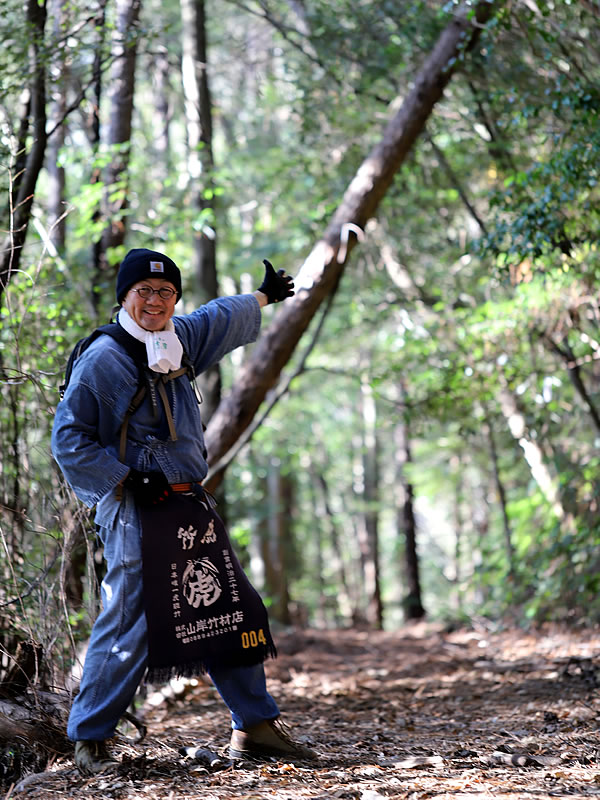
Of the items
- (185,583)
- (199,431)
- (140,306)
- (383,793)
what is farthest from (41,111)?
(383,793)

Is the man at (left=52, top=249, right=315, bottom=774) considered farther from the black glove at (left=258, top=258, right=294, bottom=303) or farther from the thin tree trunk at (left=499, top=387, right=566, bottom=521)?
the thin tree trunk at (left=499, top=387, right=566, bottom=521)

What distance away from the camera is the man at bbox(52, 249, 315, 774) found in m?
3.19

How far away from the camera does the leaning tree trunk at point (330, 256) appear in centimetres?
612

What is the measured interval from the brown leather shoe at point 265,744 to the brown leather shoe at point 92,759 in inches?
21.7

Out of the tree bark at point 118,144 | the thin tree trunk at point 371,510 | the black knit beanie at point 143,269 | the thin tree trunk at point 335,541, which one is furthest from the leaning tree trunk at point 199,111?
the thin tree trunk at point 335,541

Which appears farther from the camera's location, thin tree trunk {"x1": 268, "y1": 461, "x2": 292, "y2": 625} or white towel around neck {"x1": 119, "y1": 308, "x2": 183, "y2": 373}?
thin tree trunk {"x1": 268, "y1": 461, "x2": 292, "y2": 625}

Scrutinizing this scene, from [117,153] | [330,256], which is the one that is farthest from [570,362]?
[117,153]

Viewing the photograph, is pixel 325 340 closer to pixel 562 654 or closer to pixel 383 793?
pixel 562 654

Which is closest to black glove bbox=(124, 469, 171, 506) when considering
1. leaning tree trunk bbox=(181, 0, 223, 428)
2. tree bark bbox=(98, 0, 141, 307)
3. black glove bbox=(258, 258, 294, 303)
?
black glove bbox=(258, 258, 294, 303)

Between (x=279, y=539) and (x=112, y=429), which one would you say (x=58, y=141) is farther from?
(x=279, y=539)

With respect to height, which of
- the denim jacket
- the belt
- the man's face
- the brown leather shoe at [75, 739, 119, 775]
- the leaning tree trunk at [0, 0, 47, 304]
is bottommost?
the brown leather shoe at [75, 739, 119, 775]

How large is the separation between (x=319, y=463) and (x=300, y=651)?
1409cm

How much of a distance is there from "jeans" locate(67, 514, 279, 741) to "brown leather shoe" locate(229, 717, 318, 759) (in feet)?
0.18

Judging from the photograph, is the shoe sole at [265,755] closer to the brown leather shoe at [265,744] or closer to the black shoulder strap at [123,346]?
the brown leather shoe at [265,744]
